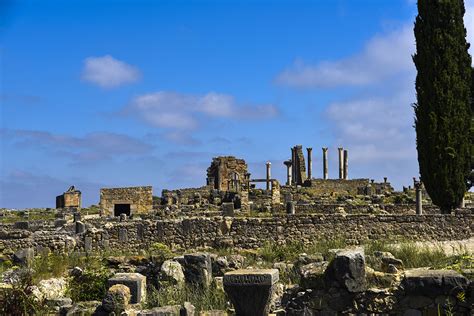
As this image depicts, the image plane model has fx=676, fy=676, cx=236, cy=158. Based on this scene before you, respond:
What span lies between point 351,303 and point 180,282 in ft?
13.3

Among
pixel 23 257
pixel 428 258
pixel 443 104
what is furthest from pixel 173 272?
pixel 443 104

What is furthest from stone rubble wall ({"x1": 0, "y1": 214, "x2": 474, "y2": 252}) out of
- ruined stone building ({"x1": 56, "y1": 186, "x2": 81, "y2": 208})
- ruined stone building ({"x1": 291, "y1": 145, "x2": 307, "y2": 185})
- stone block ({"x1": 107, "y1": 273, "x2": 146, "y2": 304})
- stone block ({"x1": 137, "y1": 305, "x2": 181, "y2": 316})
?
ruined stone building ({"x1": 291, "y1": 145, "x2": 307, "y2": 185})

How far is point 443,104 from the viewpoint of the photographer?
2827 centimetres

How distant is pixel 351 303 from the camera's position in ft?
30.9

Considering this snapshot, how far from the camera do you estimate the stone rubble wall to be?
21.5 meters

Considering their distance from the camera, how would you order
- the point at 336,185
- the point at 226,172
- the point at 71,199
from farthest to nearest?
the point at 336,185 < the point at 226,172 < the point at 71,199

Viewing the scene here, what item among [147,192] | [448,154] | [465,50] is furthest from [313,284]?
[147,192]

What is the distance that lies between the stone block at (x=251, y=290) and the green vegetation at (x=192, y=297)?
5.18 feet

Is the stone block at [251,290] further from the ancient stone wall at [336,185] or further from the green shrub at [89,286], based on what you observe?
the ancient stone wall at [336,185]

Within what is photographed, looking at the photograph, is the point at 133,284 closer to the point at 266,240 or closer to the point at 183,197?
the point at 266,240

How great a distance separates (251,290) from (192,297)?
8.00 ft

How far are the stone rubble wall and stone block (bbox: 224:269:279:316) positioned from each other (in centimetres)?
1181

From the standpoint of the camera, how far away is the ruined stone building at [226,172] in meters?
50.4

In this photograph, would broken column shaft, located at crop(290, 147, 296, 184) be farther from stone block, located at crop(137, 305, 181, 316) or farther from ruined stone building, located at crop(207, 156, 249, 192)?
stone block, located at crop(137, 305, 181, 316)
